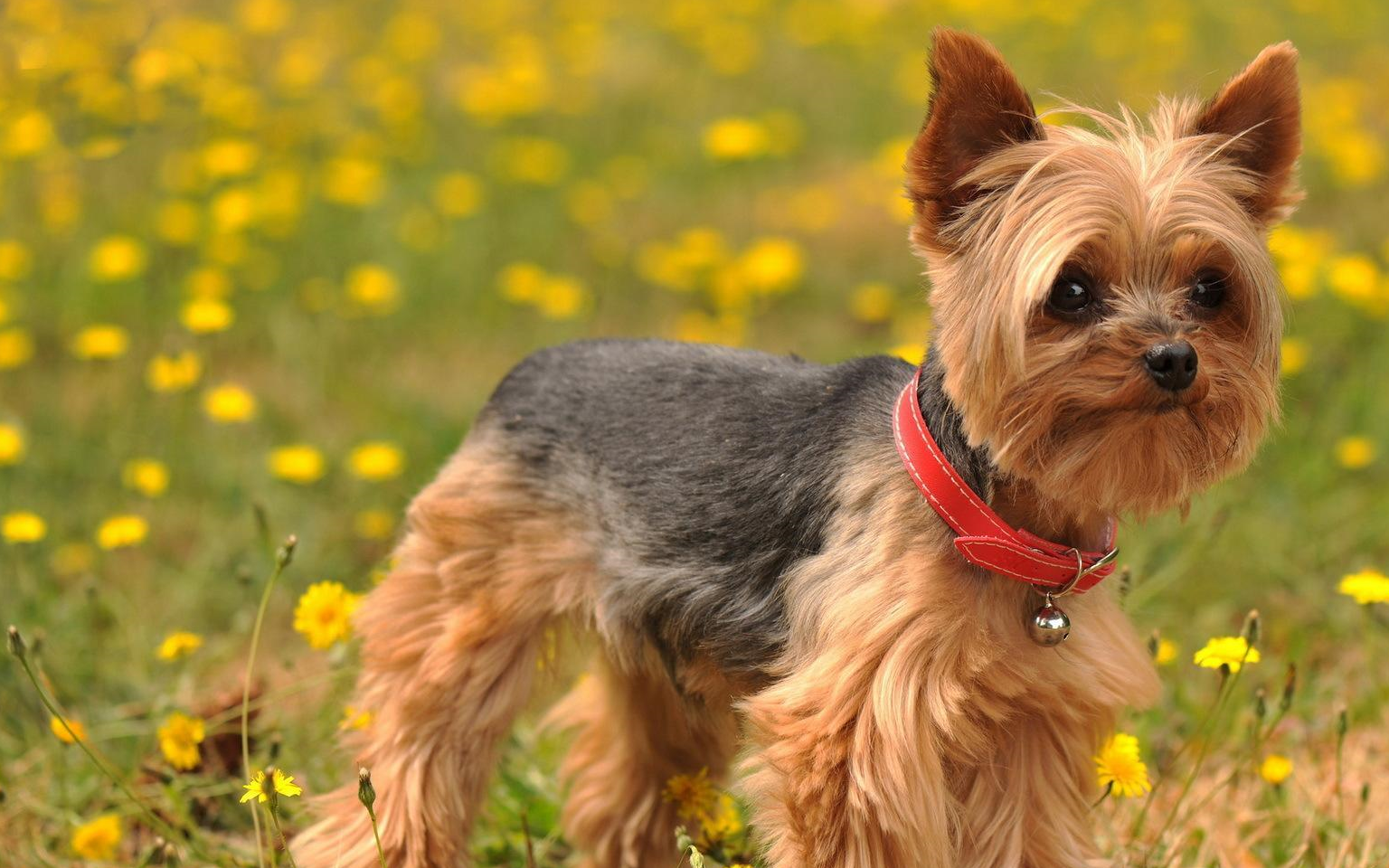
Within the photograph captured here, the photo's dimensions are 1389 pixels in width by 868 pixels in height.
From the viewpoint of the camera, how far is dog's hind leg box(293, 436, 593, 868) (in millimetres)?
3973

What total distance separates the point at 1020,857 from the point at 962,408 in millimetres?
1068

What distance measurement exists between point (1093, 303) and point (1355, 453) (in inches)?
134

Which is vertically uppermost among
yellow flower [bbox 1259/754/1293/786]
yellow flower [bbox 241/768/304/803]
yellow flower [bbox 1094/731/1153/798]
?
yellow flower [bbox 241/768/304/803]

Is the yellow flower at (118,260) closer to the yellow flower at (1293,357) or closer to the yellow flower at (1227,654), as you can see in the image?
the yellow flower at (1293,357)

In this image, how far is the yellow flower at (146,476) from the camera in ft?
18.0

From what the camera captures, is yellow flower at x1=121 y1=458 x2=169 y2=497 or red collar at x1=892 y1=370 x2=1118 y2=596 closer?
red collar at x1=892 y1=370 x2=1118 y2=596

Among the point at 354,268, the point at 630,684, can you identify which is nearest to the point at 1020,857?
the point at 630,684

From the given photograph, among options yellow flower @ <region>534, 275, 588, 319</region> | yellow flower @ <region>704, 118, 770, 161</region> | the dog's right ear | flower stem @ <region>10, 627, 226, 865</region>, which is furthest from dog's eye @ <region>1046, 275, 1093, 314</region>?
yellow flower @ <region>704, 118, 770, 161</region>

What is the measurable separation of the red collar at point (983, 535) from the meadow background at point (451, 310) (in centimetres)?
74

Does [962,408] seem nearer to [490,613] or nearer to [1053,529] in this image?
[1053,529]

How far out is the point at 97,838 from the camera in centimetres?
390

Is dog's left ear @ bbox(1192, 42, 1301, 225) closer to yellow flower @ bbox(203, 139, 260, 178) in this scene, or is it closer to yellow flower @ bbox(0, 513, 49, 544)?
yellow flower @ bbox(0, 513, 49, 544)

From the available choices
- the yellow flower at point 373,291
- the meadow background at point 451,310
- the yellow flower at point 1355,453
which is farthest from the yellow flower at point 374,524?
the yellow flower at point 1355,453

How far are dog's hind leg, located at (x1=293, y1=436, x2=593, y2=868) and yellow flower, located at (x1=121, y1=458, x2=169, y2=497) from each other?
5.76ft
